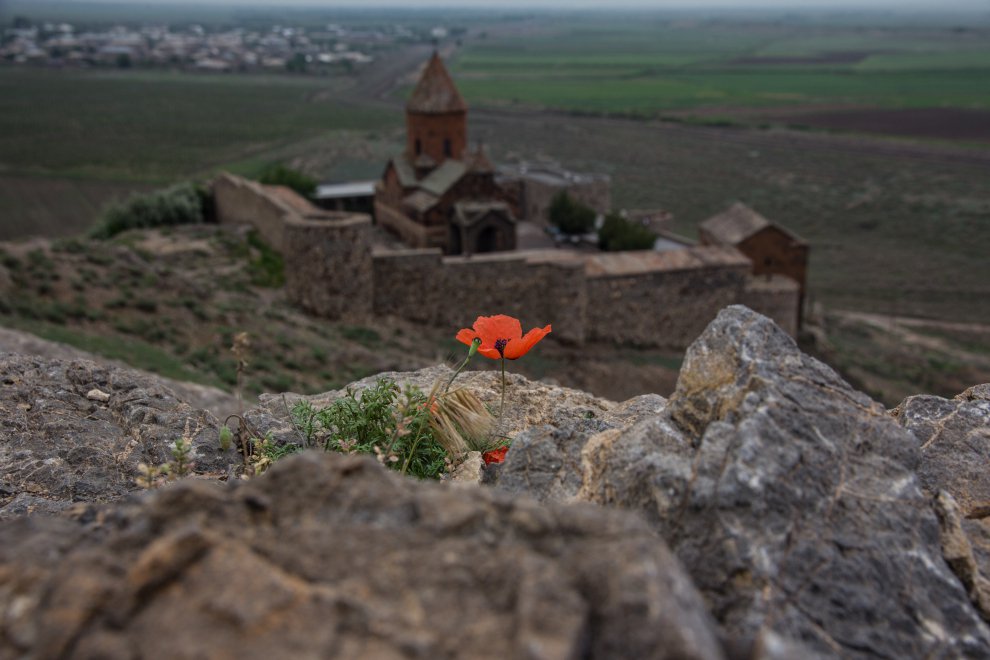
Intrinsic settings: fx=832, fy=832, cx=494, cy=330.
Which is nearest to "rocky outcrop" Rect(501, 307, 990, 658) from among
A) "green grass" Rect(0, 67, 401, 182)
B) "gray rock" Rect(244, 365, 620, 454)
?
"gray rock" Rect(244, 365, 620, 454)

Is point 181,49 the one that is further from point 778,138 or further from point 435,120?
point 435,120

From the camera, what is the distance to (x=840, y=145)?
58.0 meters

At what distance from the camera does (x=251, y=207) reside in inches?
843

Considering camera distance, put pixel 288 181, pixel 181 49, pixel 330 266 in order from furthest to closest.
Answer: pixel 181 49 → pixel 288 181 → pixel 330 266

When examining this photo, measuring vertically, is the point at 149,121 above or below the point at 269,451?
below

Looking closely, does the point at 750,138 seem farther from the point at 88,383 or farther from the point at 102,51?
the point at 102,51

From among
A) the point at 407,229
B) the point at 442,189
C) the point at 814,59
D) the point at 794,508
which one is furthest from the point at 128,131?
the point at 814,59

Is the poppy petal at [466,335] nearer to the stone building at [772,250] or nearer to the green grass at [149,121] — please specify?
the stone building at [772,250]

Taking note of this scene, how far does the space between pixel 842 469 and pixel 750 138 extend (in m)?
64.2

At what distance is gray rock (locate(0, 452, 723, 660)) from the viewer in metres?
1.35

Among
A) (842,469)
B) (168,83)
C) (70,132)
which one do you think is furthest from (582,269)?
(168,83)

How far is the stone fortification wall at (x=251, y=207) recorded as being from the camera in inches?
768

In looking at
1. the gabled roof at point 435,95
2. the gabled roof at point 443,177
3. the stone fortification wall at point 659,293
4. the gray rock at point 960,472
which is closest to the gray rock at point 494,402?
the gray rock at point 960,472

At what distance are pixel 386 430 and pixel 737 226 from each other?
2100 centimetres
